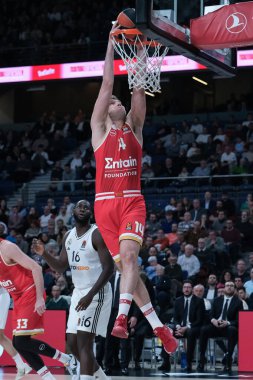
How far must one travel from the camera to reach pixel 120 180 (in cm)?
884

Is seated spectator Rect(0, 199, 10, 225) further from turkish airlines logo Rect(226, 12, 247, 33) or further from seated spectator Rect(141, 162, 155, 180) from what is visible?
turkish airlines logo Rect(226, 12, 247, 33)

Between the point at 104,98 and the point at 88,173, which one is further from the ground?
the point at 88,173

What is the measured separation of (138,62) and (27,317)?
3769 millimetres

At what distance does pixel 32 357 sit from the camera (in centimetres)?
1084

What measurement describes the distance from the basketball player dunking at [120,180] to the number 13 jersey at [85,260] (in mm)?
1460

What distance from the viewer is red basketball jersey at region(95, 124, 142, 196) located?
8852mm

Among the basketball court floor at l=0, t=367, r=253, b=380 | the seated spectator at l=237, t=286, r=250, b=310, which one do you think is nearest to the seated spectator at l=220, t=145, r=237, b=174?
the seated spectator at l=237, t=286, r=250, b=310

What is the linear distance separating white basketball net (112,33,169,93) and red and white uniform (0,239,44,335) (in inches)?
120

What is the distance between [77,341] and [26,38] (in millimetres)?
20994

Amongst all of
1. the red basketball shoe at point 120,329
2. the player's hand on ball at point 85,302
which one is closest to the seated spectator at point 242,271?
the player's hand on ball at point 85,302

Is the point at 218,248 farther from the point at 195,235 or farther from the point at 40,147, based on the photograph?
the point at 40,147

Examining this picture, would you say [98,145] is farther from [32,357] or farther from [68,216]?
[68,216]

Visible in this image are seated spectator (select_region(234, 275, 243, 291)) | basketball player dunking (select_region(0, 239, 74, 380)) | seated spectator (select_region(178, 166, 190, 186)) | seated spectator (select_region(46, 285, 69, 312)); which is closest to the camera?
basketball player dunking (select_region(0, 239, 74, 380))

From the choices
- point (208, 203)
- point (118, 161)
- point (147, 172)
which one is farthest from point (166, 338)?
point (147, 172)
